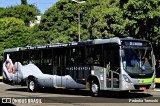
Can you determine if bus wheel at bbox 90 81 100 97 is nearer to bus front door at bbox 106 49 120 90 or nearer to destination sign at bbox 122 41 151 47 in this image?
bus front door at bbox 106 49 120 90

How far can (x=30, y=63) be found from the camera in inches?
967

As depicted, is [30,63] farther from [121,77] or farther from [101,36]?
[101,36]

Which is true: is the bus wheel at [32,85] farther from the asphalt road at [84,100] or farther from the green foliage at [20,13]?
the green foliage at [20,13]

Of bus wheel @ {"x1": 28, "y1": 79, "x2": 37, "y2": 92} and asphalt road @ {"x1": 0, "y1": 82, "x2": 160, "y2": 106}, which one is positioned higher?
bus wheel @ {"x1": 28, "y1": 79, "x2": 37, "y2": 92}

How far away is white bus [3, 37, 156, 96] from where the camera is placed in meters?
17.9

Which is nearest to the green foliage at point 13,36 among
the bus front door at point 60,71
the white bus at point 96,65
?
the white bus at point 96,65

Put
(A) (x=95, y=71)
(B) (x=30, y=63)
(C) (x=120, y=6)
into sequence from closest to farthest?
1. (A) (x=95, y=71)
2. (B) (x=30, y=63)
3. (C) (x=120, y=6)

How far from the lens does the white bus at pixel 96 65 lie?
1791 cm

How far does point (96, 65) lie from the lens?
19.1 meters

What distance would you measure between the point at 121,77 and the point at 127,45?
62.5 inches

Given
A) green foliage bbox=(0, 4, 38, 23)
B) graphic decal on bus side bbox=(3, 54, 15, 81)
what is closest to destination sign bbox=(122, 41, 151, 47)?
graphic decal on bus side bbox=(3, 54, 15, 81)

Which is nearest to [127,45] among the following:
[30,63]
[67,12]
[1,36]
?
[30,63]

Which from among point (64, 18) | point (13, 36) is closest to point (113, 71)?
point (64, 18)

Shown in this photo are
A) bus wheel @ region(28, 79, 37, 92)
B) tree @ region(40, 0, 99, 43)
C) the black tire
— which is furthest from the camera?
tree @ region(40, 0, 99, 43)
